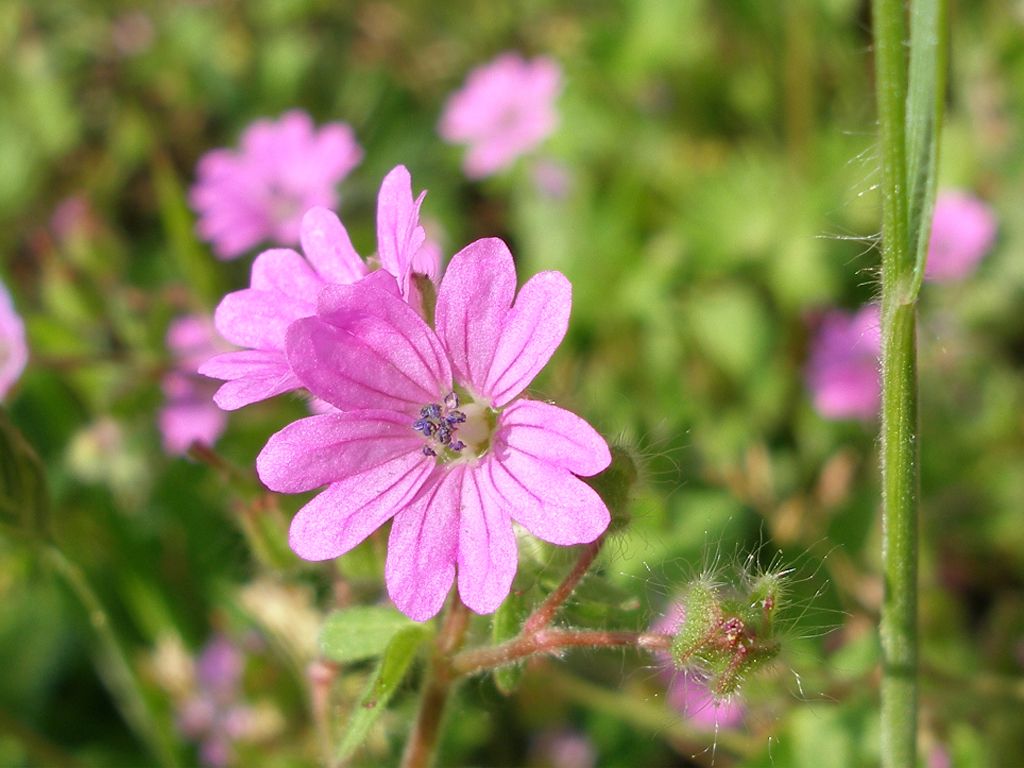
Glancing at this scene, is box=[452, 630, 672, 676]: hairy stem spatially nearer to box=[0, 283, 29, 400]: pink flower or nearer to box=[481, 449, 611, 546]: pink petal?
box=[481, 449, 611, 546]: pink petal

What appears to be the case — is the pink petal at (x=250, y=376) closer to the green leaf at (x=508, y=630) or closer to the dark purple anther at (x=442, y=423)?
the dark purple anther at (x=442, y=423)

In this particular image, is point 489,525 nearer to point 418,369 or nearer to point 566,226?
point 418,369

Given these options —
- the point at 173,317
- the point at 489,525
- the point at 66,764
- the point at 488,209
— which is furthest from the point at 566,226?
the point at 489,525

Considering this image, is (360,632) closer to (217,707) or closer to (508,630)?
(508,630)

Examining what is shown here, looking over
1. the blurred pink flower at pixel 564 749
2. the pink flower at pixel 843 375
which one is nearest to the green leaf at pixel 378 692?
the blurred pink flower at pixel 564 749

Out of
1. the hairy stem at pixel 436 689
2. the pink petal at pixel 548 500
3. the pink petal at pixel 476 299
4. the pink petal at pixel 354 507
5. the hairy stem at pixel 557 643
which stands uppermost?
the pink petal at pixel 476 299

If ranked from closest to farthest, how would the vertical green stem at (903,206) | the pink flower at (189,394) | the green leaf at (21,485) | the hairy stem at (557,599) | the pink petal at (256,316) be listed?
the vertical green stem at (903,206), the hairy stem at (557,599), the pink petal at (256,316), the green leaf at (21,485), the pink flower at (189,394)
